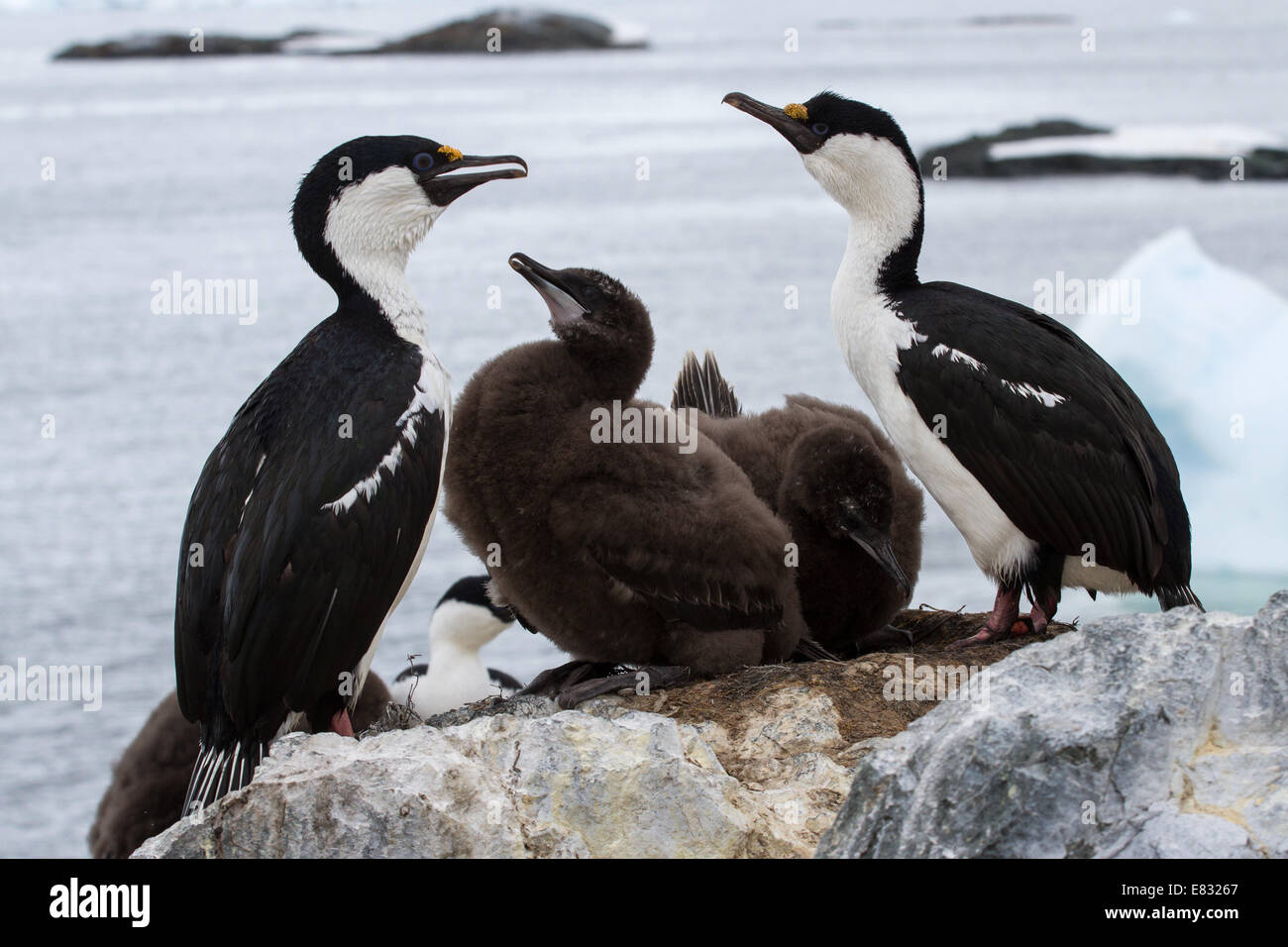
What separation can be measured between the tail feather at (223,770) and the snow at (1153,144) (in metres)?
20.6

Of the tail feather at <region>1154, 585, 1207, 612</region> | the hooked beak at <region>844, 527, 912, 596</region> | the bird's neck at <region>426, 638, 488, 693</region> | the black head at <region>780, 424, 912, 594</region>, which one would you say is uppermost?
the black head at <region>780, 424, 912, 594</region>

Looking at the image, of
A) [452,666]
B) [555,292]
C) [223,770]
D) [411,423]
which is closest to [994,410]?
[555,292]

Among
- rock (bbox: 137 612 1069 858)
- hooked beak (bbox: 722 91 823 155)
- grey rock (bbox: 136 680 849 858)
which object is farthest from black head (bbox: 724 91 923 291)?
grey rock (bbox: 136 680 849 858)

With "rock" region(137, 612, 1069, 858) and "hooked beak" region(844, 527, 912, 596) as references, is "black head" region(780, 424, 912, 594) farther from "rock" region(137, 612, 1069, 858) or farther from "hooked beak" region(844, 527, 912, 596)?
"rock" region(137, 612, 1069, 858)

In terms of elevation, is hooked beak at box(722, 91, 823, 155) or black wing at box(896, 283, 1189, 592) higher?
hooked beak at box(722, 91, 823, 155)

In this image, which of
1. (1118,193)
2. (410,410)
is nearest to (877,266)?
(410,410)

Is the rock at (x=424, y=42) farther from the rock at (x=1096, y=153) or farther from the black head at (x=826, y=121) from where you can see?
the black head at (x=826, y=121)

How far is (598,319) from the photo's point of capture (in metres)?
5.07

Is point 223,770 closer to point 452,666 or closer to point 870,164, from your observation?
point 870,164

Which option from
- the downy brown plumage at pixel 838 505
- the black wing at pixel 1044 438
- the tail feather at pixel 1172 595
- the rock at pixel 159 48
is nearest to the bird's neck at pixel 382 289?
the downy brown plumage at pixel 838 505

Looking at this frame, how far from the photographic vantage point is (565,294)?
16.9ft

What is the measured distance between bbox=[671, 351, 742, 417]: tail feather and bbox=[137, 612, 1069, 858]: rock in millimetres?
2659

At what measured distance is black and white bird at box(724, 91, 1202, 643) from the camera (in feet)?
17.2

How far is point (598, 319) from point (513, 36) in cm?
4317
